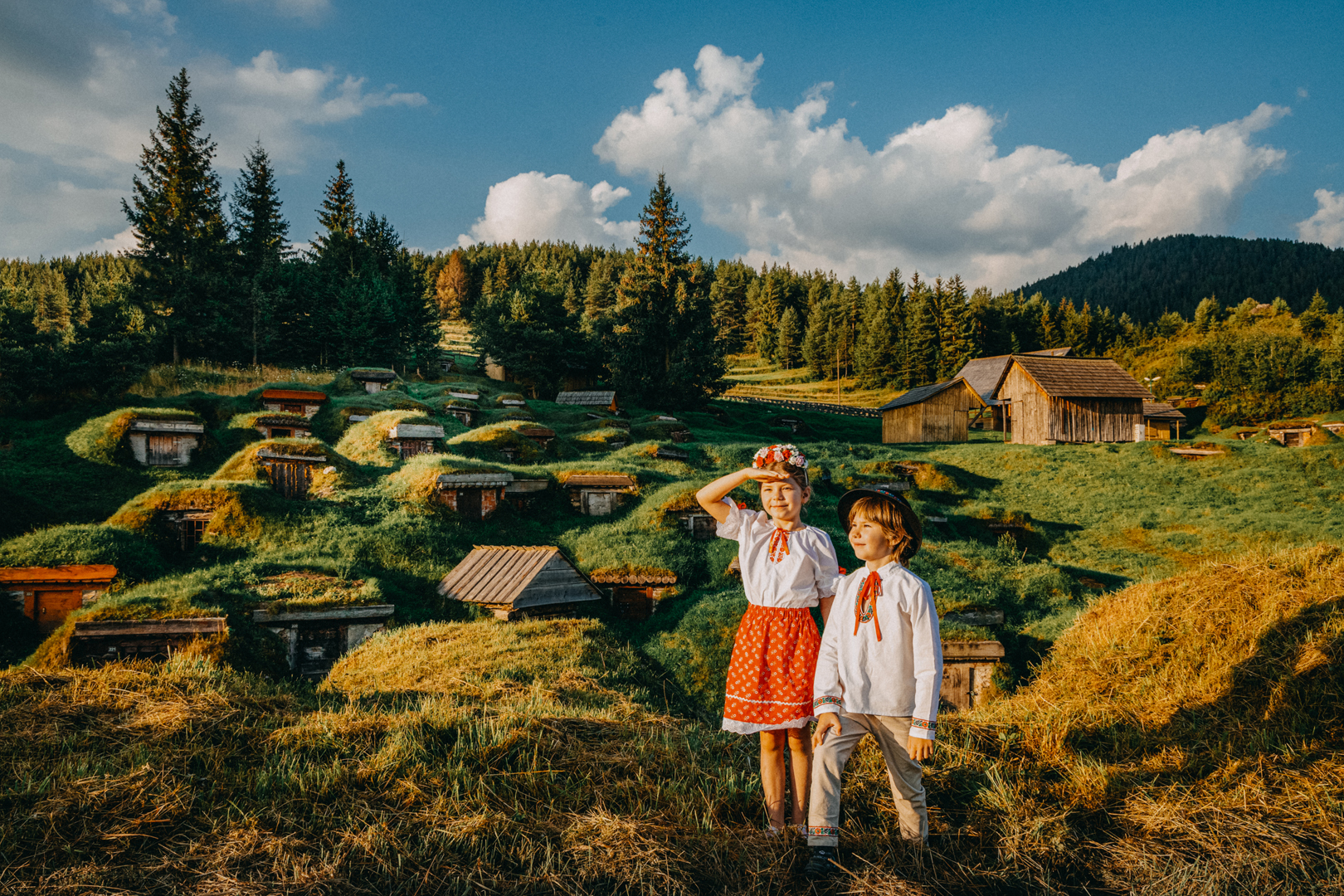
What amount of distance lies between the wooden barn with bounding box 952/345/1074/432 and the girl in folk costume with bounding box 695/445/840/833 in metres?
43.0

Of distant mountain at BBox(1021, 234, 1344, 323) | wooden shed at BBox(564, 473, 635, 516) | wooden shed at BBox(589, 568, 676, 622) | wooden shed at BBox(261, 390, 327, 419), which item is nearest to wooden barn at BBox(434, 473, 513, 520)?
wooden shed at BBox(564, 473, 635, 516)

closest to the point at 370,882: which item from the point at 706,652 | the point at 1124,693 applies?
the point at 1124,693

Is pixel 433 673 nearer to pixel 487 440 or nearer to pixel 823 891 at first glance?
pixel 823 891

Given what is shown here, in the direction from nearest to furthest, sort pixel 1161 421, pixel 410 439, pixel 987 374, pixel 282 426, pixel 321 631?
1. pixel 321 631
2. pixel 410 439
3. pixel 282 426
4. pixel 987 374
5. pixel 1161 421

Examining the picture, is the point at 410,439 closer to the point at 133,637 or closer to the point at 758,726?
the point at 133,637

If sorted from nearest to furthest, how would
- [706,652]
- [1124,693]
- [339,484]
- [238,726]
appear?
[238,726] < [1124,693] < [706,652] < [339,484]

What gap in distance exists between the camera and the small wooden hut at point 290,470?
20359mm

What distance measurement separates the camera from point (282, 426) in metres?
27.3

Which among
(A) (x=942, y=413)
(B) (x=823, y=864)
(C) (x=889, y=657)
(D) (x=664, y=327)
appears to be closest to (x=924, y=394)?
(A) (x=942, y=413)

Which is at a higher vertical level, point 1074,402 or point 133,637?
point 1074,402

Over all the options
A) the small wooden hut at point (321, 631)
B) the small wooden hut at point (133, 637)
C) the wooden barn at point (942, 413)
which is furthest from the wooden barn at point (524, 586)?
the wooden barn at point (942, 413)

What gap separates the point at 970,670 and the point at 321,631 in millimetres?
12216

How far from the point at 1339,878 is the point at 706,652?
10.2 metres

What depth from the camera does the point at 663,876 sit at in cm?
388
